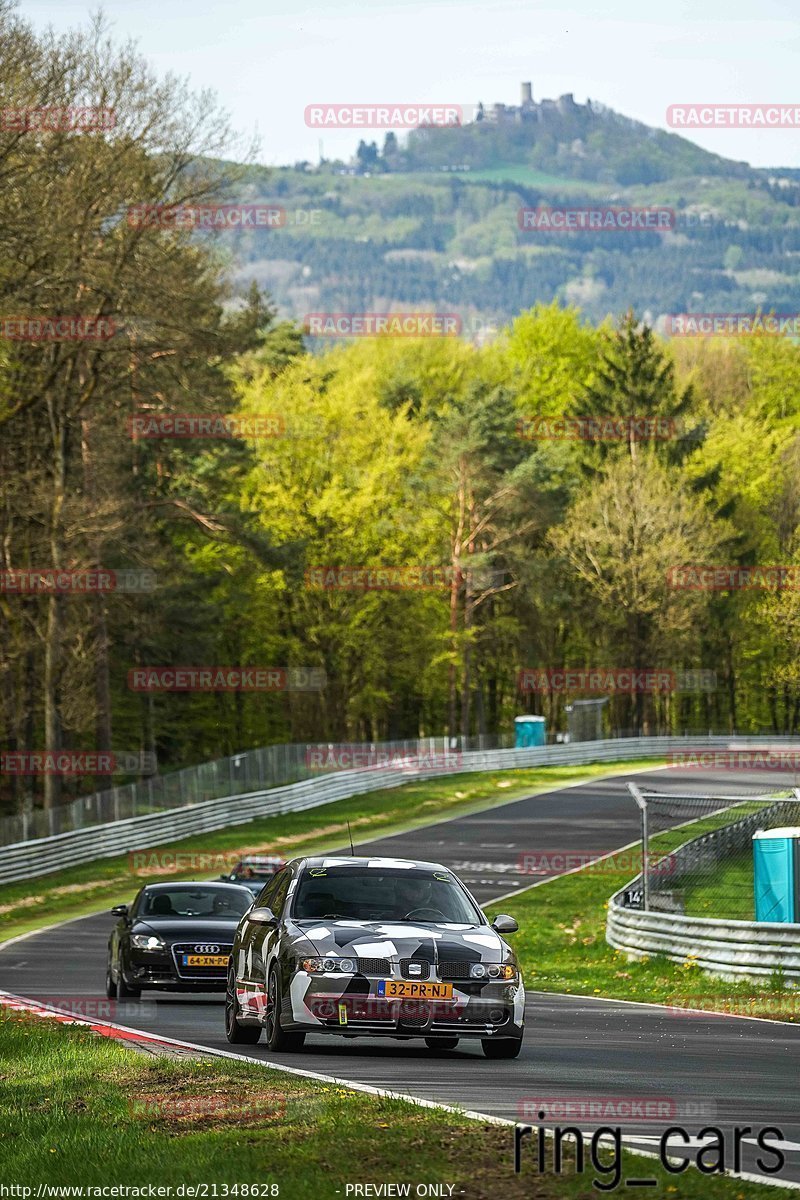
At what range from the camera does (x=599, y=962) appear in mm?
26719

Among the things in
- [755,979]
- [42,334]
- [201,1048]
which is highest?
[42,334]

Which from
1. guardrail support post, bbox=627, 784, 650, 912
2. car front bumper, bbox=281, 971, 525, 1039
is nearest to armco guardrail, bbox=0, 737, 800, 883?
guardrail support post, bbox=627, 784, 650, 912

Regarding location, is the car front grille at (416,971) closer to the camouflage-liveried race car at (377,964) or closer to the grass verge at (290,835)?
the camouflage-liveried race car at (377,964)

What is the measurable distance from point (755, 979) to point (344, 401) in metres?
62.6

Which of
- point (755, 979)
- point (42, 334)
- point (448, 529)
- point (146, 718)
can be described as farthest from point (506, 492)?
point (755, 979)

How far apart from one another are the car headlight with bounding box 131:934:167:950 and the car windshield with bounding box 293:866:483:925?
6570mm

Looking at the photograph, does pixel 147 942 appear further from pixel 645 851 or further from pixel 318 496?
pixel 318 496

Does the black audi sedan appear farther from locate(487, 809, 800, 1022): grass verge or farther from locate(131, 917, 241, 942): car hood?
locate(487, 809, 800, 1022): grass verge

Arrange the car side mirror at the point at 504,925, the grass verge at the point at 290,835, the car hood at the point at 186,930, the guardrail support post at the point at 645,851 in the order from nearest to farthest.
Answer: the car side mirror at the point at 504,925 → the car hood at the point at 186,930 → the guardrail support post at the point at 645,851 → the grass verge at the point at 290,835

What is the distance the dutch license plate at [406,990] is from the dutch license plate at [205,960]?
7.75 metres

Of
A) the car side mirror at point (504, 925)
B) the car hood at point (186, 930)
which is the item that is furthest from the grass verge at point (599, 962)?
the car side mirror at point (504, 925)

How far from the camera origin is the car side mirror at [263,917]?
1424 cm

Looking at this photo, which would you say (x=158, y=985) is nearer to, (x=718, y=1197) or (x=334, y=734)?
(x=718, y=1197)

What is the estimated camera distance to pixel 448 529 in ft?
272
